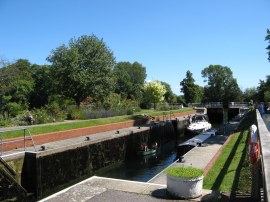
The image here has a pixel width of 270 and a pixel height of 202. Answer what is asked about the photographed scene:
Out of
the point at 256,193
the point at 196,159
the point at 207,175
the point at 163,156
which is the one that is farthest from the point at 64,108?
the point at 256,193

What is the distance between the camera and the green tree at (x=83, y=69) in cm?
3491

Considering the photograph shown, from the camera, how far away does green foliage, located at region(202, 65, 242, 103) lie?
4537 inches

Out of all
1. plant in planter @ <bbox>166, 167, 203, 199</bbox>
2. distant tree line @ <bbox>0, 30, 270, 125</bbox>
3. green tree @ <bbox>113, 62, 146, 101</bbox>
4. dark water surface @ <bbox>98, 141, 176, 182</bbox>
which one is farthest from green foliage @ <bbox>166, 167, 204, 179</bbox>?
green tree @ <bbox>113, 62, 146, 101</bbox>

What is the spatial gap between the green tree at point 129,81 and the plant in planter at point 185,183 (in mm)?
64687

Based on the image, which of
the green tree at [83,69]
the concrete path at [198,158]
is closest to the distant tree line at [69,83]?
the green tree at [83,69]

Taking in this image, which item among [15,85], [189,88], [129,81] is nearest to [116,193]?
[15,85]

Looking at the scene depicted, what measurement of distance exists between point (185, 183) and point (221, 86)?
112m

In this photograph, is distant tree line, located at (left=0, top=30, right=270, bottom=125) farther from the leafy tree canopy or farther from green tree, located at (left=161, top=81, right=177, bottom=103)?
green tree, located at (left=161, top=81, right=177, bottom=103)

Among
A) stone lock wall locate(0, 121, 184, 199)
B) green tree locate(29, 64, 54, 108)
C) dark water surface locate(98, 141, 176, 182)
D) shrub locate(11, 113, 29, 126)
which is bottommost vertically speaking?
dark water surface locate(98, 141, 176, 182)

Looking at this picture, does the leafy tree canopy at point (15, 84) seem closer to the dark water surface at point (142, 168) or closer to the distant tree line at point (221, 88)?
the dark water surface at point (142, 168)

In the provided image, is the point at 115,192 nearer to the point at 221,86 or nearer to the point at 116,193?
the point at 116,193

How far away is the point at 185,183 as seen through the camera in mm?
8828

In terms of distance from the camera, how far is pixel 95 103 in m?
39.2

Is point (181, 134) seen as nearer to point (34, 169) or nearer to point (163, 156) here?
point (163, 156)
